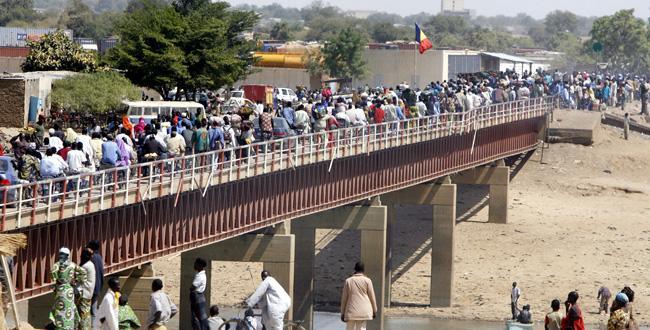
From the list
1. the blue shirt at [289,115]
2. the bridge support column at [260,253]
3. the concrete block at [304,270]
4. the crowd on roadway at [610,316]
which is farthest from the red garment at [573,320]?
the concrete block at [304,270]

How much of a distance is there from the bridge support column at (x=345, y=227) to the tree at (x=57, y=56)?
924 inches

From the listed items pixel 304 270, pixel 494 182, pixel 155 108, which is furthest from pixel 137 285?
pixel 494 182

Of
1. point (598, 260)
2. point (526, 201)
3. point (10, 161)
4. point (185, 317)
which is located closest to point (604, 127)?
A: point (526, 201)

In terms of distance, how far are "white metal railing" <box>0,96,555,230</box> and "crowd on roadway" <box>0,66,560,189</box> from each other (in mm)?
352

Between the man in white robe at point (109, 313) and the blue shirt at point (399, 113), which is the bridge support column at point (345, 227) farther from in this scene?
the man in white robe at point (109, 313)

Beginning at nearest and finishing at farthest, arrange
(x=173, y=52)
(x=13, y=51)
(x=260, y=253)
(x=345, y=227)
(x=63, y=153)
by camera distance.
→ (x=63, y=153) → (x=260, y=253) → (x=345, y=227) → (x=173, y=52) → (x=13, y=51)

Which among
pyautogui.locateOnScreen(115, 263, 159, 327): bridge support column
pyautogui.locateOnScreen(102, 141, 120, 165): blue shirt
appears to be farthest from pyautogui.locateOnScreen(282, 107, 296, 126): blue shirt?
pyautogui.locateOnScreen(102, 141, 120, 165): blue shirt

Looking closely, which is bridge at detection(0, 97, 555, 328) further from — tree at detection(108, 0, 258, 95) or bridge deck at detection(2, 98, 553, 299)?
tree at detection(108, 0, 258, 95)

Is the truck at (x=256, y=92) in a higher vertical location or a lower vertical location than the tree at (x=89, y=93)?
lower

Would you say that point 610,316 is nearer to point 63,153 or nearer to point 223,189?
point 63,153

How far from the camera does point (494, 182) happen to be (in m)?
73.9

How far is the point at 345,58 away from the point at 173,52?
49083 mm

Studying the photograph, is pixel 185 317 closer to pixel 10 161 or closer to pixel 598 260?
pixel 10 161

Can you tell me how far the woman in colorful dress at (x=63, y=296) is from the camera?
25797 mm
